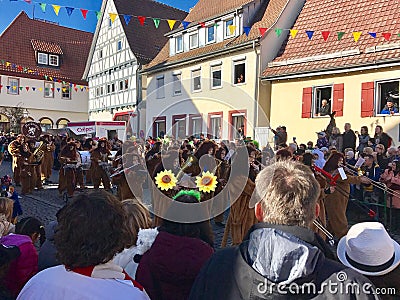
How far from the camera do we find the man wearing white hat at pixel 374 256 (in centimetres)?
189

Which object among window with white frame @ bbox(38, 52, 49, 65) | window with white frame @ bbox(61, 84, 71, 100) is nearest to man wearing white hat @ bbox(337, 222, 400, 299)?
window with white frame @ bbox(61, 84, 71, 100)

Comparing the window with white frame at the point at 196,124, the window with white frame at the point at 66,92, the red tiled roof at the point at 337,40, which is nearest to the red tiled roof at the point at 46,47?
the window with white frame at the point at 66,92

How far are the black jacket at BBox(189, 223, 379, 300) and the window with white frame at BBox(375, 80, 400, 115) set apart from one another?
13.4m

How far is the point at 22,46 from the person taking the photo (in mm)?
36031

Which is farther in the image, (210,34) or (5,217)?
(210,34)

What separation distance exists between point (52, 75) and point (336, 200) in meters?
33.9

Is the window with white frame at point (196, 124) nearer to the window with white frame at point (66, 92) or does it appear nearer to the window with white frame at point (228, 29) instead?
the window with white frame at point (228, 29)

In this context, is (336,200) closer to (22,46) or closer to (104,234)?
(104,234)

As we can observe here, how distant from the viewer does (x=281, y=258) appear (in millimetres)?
1468

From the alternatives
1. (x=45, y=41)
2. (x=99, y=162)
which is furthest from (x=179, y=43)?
(x=45, y=41)

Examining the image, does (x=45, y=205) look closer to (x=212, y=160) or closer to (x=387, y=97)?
(x=212, y=160)

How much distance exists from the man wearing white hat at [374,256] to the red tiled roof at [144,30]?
2613cm

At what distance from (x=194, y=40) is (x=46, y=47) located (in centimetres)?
1964

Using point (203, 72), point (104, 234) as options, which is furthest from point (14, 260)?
point (203, 72)
